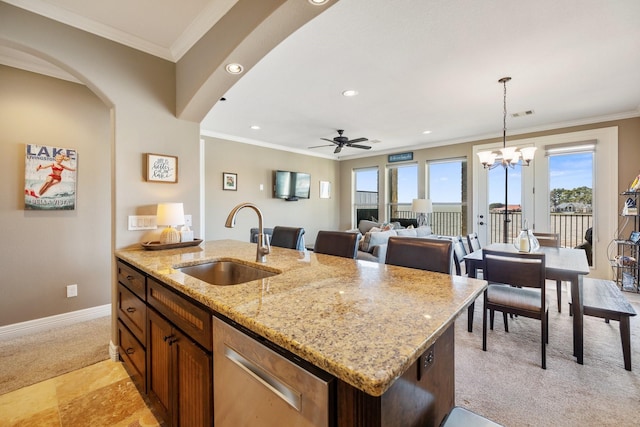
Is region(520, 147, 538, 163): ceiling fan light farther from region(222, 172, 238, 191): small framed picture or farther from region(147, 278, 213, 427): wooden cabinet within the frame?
region(222, 172, 238, 191): small framed picture

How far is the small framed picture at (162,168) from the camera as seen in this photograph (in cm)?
235

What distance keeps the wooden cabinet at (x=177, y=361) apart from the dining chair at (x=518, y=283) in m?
2.19

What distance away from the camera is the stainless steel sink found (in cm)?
177

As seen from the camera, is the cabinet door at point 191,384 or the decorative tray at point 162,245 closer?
the cabinet door at point 191,384

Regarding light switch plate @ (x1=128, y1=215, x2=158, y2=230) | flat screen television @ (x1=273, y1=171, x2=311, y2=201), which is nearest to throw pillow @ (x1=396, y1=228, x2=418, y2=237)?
flat screen television @ (x1=273, y1=171, x2=311, y2=201)

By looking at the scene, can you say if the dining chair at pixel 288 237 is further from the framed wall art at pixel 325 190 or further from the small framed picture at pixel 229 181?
the framed wall art at pixel 325 190

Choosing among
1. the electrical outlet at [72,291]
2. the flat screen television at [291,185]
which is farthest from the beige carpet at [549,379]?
the flat screen television at [291,185]

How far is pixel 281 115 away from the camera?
442 centimetres

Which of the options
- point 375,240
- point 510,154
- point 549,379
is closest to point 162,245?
point 375,240

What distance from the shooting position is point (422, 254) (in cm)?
179

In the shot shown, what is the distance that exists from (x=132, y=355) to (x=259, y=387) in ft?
5.25

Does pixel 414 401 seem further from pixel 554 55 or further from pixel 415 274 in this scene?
pixel 554 55

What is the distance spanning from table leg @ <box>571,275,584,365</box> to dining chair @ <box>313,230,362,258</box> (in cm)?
175

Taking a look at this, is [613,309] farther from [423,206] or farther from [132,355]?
[423,206]
